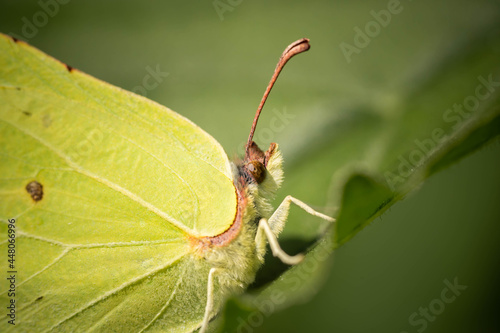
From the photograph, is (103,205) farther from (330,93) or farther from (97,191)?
(330,93)

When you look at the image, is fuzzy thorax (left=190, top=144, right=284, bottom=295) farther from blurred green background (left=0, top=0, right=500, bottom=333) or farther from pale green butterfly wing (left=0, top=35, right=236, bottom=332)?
blurred green background (left=0, top=0, right=500, bottom=333)

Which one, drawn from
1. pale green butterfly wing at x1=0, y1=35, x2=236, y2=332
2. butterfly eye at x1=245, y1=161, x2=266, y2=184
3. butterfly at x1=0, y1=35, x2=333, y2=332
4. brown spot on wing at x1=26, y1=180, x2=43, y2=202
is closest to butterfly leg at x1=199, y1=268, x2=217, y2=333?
butterfly at x1=0, y1=35, x2=333, y2=332

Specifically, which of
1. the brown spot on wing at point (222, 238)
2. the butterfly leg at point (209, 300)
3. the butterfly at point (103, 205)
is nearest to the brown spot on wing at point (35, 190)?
the butterfly at point (103, 205)

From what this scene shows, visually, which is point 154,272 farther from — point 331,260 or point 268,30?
point 268,30

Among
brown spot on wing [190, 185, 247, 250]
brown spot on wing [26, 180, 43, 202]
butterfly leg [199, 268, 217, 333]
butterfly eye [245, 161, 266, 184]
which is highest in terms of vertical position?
butterfly eye [245, 161, 266, 184]

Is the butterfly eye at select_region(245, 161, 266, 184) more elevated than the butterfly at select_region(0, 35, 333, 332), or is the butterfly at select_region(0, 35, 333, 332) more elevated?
the butterfly eye at select_region(245, 161, 266, 184)

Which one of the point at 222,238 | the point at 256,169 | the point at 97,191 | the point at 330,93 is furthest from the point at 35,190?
the point at 330,93

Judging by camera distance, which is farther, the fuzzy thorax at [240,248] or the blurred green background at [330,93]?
the fuzzy thorax at [240,248]

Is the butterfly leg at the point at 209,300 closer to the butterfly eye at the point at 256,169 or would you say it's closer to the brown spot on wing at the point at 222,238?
the brown spot on wing at the point at 222,238
